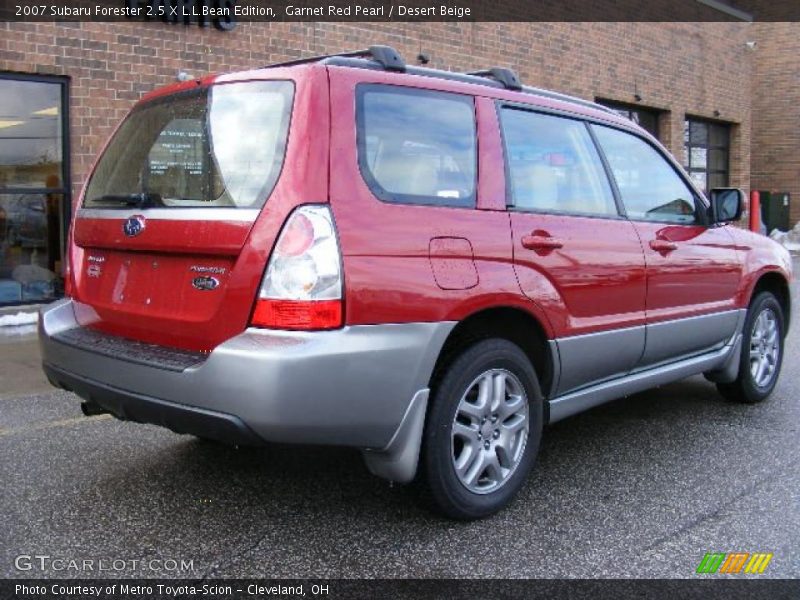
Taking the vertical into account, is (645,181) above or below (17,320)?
above

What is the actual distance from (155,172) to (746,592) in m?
2.87

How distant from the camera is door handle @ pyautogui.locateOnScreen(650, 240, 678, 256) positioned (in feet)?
14.3

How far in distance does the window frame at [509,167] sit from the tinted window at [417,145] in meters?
0.19

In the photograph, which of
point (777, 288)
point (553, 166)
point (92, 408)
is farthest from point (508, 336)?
point (777, 288)

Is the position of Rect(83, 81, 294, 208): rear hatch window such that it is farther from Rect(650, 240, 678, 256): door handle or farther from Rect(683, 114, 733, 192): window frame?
Rect(683, 114, 733, 192): window frame

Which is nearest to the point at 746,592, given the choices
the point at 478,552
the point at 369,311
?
the point at 478,552

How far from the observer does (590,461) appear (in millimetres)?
4328

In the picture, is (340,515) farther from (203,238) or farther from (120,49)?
(120,49)

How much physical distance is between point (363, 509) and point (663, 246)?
2157 millimetres

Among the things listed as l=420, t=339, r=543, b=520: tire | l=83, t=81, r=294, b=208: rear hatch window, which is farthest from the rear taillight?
l=420, t=339, r=543, b=520: tire

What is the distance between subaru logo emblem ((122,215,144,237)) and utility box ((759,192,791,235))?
20.5m

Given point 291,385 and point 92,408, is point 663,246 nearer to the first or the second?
point 291,385

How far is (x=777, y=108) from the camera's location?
2205 centimetres

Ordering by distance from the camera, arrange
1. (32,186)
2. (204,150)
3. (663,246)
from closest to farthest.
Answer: (204,150) < (663,246) < (32,186)
